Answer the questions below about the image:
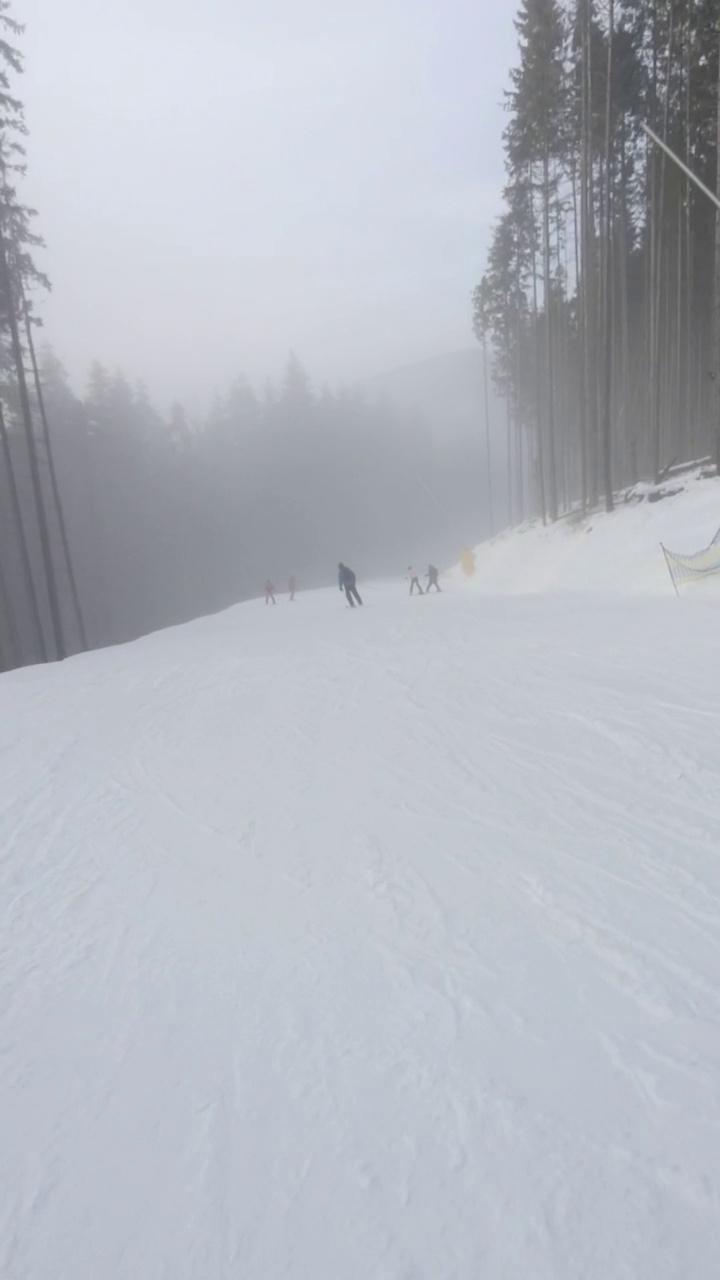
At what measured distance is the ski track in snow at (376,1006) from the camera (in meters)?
2.24

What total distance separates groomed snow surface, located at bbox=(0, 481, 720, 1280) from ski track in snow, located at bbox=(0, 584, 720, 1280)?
1cm

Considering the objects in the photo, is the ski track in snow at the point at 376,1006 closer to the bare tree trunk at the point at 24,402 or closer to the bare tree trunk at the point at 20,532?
the bare tree trunk at the point at 24,402

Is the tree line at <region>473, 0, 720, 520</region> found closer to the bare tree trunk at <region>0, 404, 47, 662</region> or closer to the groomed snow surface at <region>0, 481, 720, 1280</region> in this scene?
the groomed snow surface at <region>0, 481, 720, 1280</region>

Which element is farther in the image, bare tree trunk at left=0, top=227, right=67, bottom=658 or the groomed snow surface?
bare tree trunk at left=0, top=227, right=67, bottom=658

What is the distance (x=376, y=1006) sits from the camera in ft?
10.5

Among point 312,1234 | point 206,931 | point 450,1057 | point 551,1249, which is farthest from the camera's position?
point 206,931

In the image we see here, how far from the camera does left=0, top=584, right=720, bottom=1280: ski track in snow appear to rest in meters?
2.24

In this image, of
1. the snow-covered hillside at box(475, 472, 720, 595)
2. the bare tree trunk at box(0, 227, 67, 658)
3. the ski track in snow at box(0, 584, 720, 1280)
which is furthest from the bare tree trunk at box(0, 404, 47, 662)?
the ski track in snow at box(0, 584, 720, 1280)

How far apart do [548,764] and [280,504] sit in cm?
6765

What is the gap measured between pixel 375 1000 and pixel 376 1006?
0.04 m

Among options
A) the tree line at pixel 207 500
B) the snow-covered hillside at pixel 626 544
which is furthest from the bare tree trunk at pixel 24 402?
the snow-covered hillside at pixel 626 544

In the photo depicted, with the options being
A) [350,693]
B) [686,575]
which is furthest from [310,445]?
[350,693]

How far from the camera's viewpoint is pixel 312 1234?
7.31ft

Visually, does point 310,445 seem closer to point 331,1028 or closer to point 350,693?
point 350,693
